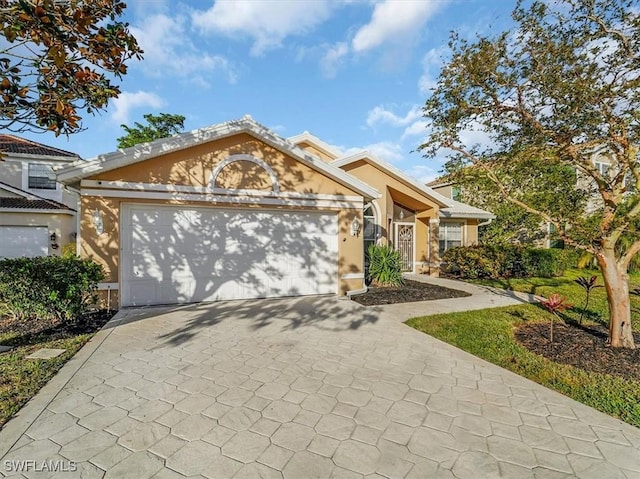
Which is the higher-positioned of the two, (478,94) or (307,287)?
(478,94)

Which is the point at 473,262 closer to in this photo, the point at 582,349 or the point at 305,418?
the point at 582,349

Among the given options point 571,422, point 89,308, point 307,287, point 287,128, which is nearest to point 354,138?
point 287,128

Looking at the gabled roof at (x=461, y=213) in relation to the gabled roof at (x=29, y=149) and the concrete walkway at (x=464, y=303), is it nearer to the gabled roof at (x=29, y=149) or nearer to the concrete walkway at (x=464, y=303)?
the concrete walkway at (x=464, y=303)

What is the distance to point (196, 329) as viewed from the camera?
6395 millimetres

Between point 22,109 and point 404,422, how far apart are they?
20.4ft

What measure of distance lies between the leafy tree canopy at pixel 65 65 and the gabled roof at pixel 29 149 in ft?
62.4

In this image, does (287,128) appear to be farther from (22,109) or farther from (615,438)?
(615,438)

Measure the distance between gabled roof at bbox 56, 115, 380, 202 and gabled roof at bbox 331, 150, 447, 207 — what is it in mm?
2681

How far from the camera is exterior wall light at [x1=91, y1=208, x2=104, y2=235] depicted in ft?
24.8

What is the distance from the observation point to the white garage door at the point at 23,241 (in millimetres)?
15438

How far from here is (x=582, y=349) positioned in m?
5.38

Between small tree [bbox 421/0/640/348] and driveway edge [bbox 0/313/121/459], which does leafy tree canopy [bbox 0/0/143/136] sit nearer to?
driveway edge [bbox 0/313/121/459]

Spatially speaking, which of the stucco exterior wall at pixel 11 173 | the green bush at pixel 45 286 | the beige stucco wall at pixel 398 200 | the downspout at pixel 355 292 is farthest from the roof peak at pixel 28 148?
the downspout at pixel 355 292

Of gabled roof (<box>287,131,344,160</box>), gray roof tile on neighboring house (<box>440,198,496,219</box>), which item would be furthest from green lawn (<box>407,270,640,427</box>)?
gabled roof (<box>287,131,344,160</box>)
